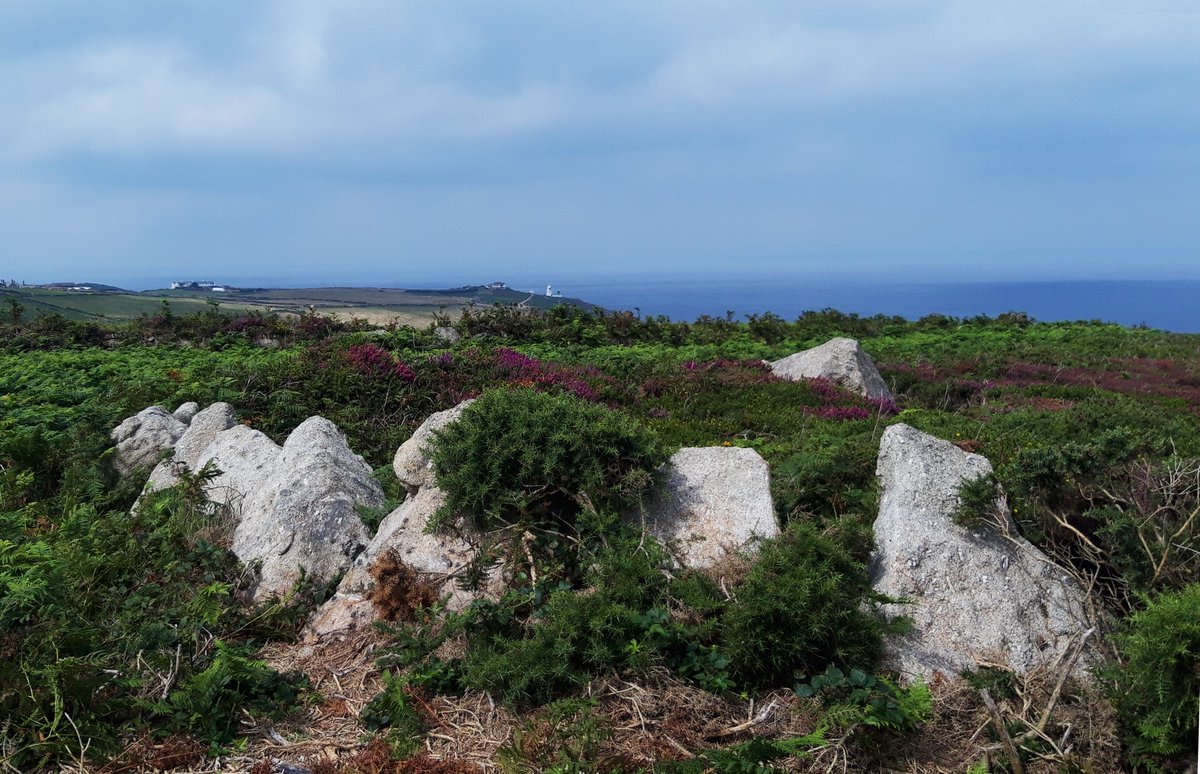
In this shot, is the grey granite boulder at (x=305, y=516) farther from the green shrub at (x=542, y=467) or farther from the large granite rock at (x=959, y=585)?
the large granite rock at (x=959, y=585)

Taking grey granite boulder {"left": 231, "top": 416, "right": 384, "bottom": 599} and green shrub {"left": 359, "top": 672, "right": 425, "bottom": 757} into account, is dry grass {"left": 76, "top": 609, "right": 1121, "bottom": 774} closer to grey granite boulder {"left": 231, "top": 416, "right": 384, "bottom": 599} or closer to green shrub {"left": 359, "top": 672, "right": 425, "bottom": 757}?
green shrub {"left": 359, "top": 672, "right": 425, "bottom": 757}

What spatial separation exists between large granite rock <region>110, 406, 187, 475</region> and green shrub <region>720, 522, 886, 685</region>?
8302 millimetres

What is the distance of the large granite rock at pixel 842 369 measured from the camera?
14.6m

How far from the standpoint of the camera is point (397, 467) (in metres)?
7.29

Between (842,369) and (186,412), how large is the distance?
11060 millimetres

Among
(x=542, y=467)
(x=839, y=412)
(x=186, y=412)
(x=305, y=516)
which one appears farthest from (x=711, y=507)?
(x=186, y=412)

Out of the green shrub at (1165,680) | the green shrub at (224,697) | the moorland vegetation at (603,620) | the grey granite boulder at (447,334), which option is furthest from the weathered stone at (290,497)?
the grey granite boulder at (447,334)

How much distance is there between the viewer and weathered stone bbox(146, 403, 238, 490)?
941 centimetres

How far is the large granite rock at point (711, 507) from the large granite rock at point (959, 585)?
3.06 feet

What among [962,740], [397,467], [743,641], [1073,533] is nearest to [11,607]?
[397,467]

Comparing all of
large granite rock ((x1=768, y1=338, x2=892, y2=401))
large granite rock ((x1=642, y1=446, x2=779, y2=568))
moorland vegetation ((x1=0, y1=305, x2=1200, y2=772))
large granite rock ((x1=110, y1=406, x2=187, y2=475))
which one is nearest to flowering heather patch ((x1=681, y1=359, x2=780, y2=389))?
large granite rock ((x1=768, y1=338, x2=892, y2=401))

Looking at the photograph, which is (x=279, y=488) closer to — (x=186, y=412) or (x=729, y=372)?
(x=186, y=412)

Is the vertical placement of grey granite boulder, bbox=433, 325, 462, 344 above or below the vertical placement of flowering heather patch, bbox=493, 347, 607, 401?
above

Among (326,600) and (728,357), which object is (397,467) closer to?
(326,600)
